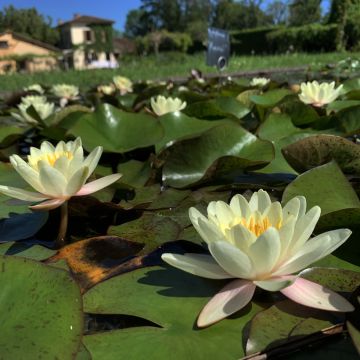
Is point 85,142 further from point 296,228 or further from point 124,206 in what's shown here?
point 296,228

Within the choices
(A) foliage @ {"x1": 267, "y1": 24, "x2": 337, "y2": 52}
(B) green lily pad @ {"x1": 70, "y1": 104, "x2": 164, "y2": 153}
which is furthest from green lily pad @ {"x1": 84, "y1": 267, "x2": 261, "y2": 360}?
(A) foliage @ {"x1": 267, "y1": 24, "x2": 337, "y2": 52}

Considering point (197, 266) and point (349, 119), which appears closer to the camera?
point (197, 266)

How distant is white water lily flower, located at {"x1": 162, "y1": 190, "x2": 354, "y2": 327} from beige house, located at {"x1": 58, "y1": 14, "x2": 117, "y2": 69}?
97.6 feet

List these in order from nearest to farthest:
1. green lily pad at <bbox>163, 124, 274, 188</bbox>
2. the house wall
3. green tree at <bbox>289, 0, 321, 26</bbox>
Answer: green lily pad at <bbox>163, 124, 274, 188</bbox>, green tree at <bbox>289, 0, 321, 26</bbox>, the house wall

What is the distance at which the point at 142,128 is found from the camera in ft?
3.85

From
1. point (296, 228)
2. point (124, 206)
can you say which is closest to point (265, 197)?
point (296, 228)

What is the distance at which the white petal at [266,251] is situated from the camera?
454 mm

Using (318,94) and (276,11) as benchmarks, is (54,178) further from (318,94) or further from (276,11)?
(276,11)

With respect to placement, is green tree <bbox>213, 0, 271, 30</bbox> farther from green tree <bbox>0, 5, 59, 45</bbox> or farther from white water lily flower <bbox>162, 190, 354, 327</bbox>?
white water lily flower <bbox>162, 190, 354, 327</bbox>

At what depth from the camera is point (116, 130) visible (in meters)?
1.21

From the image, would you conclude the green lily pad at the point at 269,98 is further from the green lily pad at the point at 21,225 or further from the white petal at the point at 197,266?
the white petal at the point at 197,266

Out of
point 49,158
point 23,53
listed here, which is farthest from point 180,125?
point 23,53

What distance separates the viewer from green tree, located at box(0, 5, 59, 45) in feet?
146

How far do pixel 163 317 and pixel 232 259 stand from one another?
0.11 m
